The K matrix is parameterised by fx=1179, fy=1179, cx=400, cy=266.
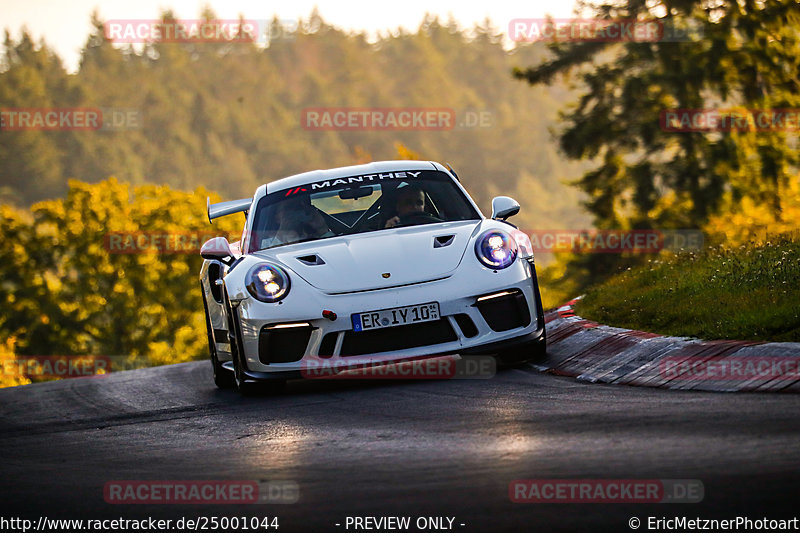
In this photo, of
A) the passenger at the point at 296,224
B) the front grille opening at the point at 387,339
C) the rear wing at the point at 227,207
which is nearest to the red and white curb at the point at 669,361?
the front grille opening at the point at 387,339

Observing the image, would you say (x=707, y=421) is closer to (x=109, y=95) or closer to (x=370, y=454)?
(x=370, y=454)

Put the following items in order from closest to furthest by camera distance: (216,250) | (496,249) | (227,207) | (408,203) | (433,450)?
(433,450)
(496,249)
(216,250)
(408,203)
(227,207)

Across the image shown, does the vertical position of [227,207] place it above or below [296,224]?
above

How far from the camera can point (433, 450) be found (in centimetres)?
518

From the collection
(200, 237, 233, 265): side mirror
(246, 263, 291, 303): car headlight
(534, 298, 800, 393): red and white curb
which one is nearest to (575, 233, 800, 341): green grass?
(534, 298, 800, 393): red and white curb

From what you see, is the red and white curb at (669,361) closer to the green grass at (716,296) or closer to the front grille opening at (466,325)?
the green grass at (716,296)

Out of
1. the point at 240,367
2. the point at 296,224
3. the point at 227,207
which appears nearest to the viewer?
the point at 240,367

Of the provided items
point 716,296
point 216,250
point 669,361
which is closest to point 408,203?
point 216,250

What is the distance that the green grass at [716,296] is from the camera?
734cm

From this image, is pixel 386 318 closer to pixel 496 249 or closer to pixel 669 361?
pixel 496 249

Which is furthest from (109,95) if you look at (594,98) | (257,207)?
(257,207)

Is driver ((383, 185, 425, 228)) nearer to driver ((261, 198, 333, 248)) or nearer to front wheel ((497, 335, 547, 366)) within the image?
driver ((261, 198, 333, 248))

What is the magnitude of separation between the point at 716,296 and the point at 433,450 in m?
4.14

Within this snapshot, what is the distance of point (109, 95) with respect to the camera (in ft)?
543
